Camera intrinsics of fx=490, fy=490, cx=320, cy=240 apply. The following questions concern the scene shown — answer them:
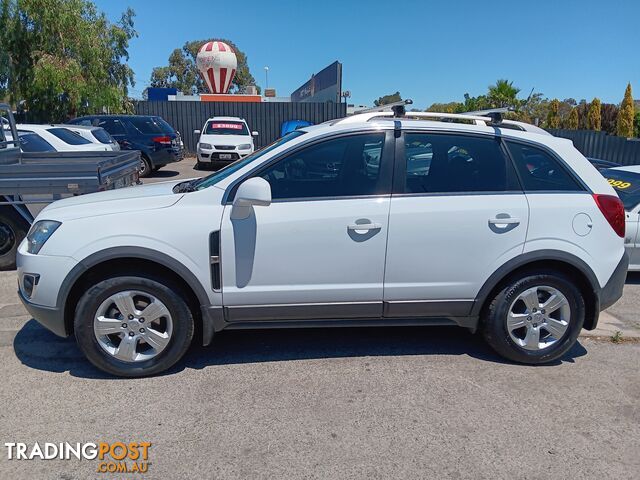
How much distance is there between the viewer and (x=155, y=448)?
2750mm

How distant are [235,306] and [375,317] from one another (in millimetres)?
1029

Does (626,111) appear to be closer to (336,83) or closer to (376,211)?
(336,83)

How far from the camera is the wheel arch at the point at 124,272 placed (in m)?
3.26

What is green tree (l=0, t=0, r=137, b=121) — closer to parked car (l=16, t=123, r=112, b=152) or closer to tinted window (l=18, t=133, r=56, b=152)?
parked car (l=16, t=123, r=112, b=152)

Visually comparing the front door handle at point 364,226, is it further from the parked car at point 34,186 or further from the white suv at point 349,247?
the parked car at point 34,186

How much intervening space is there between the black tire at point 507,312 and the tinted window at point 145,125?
12.4 meters

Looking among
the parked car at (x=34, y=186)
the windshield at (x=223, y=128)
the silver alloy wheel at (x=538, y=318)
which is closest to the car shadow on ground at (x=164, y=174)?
the windshield at (x=223, y=128)

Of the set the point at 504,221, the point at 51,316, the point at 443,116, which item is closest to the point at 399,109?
the point at 443,116

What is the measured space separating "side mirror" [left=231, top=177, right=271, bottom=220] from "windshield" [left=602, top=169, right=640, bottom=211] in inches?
177

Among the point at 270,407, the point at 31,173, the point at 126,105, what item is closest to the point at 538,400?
the point at 270,407

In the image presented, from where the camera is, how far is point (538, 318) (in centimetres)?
370

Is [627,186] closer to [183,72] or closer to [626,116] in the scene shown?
[626,116]

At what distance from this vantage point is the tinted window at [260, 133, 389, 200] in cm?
A: 347

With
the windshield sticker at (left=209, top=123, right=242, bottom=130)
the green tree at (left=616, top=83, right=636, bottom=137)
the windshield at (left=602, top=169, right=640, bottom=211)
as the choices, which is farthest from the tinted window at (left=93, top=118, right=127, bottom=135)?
the green tree at (left=616, top=83, right=636, bottom=137)
